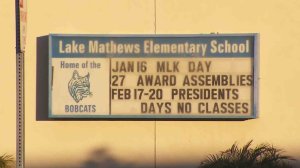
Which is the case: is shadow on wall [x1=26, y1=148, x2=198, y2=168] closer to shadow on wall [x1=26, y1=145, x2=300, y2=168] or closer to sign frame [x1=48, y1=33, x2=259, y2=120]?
shadow on wall [x1=26, y1=145, x2=300, y2=168]

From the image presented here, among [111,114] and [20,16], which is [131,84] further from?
[20,16]

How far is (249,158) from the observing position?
467 inches

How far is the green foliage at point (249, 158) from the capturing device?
38.3 ft

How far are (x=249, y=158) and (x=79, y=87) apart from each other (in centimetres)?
337

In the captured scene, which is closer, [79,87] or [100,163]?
[79,87]

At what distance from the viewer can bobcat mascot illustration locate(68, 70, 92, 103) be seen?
12.1 m

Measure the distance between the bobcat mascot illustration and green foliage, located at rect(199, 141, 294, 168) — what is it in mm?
2579

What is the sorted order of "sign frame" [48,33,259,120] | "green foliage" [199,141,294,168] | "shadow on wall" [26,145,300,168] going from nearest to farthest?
"green foliage" [199,141,294,168] → "sign frame" [48,33,259,120] → "shadow on wall" [26,145,300,168]

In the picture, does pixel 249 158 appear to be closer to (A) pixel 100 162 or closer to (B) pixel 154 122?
(B) pixel 154 122

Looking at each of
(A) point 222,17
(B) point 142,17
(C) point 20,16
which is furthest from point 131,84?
(C) point 20,16
